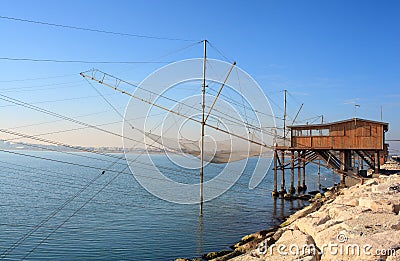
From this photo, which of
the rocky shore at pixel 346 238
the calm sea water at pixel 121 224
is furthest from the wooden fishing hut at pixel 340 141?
the rocky shore at pixel 346 238

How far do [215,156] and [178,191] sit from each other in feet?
38.2

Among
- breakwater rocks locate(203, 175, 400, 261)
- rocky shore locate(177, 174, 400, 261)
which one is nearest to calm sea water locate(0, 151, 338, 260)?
breakwater rocks locate(203, 175, 400, 261)

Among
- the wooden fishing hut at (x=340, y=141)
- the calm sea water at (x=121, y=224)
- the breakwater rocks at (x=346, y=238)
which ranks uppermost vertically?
the wooden fishing hut at (x=340, y=141)

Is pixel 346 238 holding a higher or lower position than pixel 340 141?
lower

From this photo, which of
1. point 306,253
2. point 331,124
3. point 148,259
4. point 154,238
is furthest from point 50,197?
point 306,253

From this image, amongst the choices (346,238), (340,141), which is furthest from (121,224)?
(340,141)

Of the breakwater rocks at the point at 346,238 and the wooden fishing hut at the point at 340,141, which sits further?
the wooden fishing hut at the point at 340,141

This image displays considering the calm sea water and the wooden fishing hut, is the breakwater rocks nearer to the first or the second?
the calm sea water

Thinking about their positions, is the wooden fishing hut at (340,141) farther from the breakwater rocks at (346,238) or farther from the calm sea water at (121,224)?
→ the breakwater rocks at (346,238)

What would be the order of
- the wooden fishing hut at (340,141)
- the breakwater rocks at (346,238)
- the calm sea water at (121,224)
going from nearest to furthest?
the breakwater rocks at (346,238) < the calm sea water at (121,224) < the wooden fishing hut at (340,141)

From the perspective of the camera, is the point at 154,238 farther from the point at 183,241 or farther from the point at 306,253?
the point at 306,253

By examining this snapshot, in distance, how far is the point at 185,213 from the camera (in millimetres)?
28578

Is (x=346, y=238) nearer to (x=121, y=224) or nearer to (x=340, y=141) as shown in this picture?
(x=121, y=224)

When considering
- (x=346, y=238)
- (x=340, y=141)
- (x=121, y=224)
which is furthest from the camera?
(x=340, y=141)
